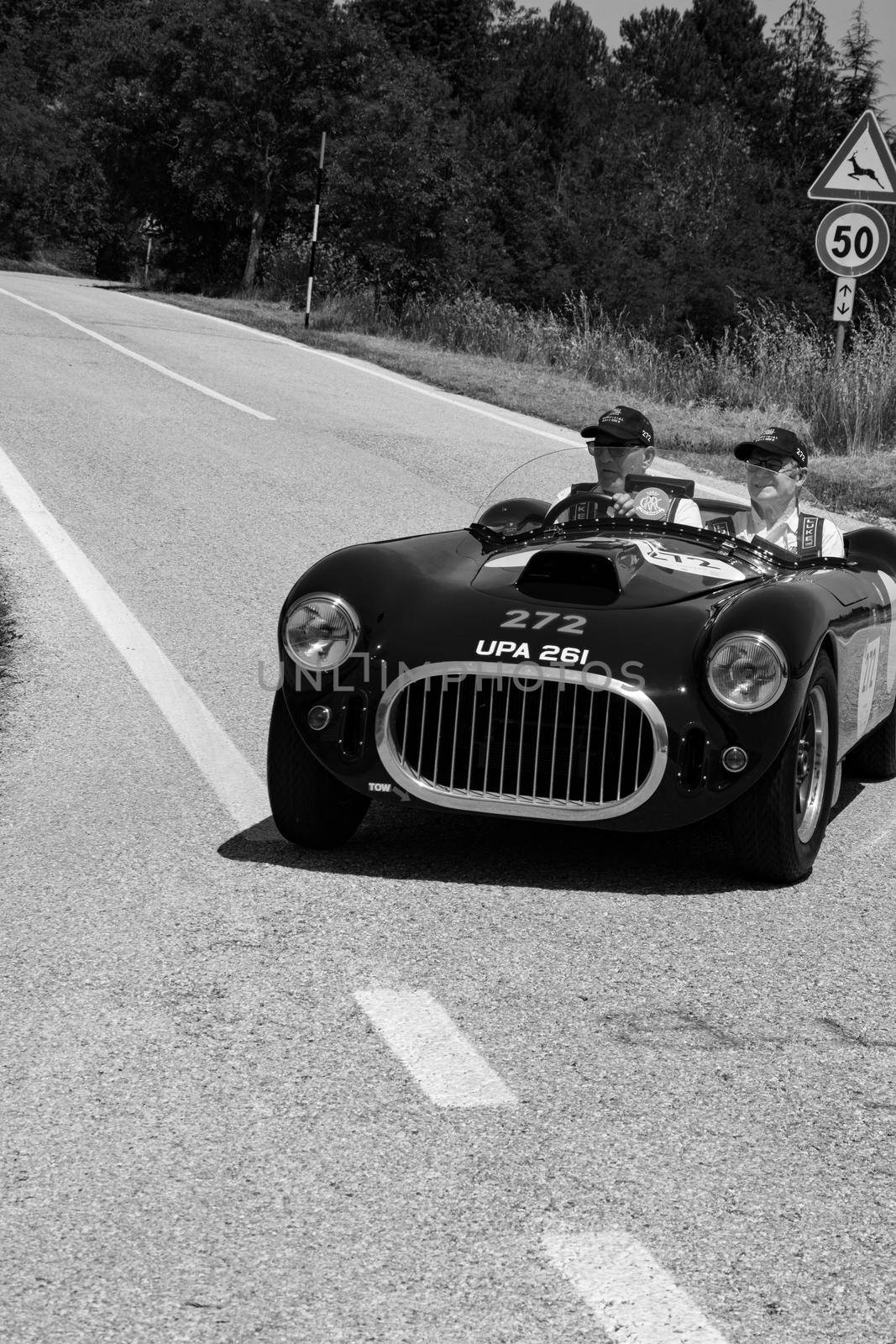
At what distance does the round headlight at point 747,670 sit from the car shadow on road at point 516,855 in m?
0.55

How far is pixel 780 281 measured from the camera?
189ft

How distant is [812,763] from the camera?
475 cm

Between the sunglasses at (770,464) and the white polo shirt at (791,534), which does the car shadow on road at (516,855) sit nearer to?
the white polo shirt at (791,534)

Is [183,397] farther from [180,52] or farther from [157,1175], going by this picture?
[180,52]

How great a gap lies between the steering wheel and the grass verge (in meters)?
6.43

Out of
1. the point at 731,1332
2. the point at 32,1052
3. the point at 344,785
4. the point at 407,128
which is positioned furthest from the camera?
the point at 407,128

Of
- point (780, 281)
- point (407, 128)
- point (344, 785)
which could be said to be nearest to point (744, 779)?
point (344, 785)

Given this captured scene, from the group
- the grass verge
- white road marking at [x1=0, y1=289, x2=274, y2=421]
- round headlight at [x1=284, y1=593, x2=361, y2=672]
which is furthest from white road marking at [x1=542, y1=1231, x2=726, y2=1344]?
white road marking at [x1=0, y1=289, x2=274, y2=421]

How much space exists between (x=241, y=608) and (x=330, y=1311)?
558 cm

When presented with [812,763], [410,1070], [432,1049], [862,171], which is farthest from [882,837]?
[862,171]

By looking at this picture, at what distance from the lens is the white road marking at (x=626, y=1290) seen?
2326 mm

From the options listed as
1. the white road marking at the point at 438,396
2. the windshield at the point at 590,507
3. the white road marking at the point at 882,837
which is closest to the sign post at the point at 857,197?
the white road marking at the point at 438,396

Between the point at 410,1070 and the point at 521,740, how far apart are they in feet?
4.52

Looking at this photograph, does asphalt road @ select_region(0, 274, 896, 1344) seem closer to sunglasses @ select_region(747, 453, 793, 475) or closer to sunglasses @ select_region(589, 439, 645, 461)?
sunglasses @ select_region(747, 453, 793, 475)
